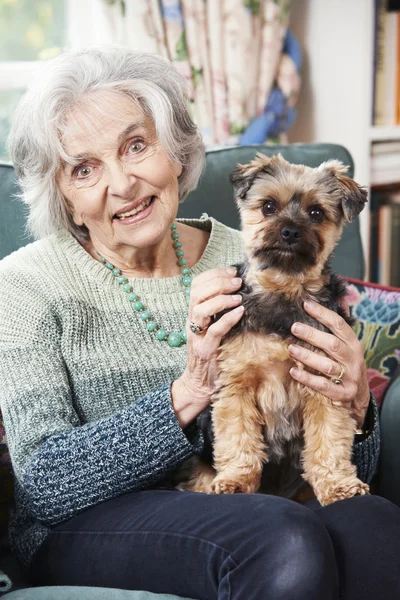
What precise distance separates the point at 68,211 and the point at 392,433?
34.0 inches

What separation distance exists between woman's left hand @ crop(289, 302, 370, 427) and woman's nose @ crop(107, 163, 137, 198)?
441 millimetres

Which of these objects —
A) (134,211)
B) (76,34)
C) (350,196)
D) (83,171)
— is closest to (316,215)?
(350,196)

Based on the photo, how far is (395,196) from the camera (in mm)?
3133

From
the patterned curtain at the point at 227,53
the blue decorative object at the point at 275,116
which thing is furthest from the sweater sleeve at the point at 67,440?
the blue decorative object at the point at 275,116

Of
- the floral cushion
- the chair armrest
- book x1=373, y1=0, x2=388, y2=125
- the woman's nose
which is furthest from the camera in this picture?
book x1=373, y1=0, x2=388, y2=125

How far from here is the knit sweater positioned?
4.66 ft

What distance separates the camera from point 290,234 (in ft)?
4.50

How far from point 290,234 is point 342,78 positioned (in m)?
1.84

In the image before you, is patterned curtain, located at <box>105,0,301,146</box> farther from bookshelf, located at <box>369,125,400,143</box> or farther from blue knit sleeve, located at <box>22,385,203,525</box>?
blue knit sleeve, located at <box>22,385,203,525</box>

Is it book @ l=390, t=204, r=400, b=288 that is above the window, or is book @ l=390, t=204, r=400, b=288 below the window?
below

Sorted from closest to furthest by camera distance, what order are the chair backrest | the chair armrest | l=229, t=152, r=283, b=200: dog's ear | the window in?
l=229, t=152, r=283, b=200: dog's ear, the chair armrest, the chair backrest, the window

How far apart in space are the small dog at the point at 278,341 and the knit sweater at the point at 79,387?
4.0 inches

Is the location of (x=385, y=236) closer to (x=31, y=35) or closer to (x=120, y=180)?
(x=31, y=35)

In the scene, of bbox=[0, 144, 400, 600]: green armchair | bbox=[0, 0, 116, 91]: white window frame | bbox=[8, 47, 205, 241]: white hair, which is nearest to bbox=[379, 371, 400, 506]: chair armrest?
bbox=[0, 144, 400, 600]: green armchair
